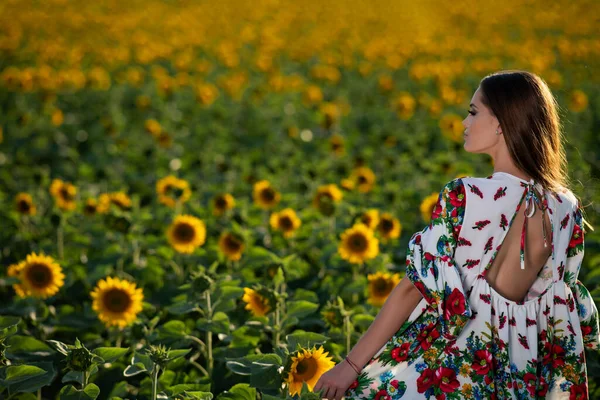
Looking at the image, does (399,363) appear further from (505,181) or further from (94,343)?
(94,343)

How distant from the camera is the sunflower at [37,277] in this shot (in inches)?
103

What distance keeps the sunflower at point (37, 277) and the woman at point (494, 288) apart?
1.31 meters

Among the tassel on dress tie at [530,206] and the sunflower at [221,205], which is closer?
the tassel on dress tie at [530,206]

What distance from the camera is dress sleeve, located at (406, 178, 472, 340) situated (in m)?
1.62

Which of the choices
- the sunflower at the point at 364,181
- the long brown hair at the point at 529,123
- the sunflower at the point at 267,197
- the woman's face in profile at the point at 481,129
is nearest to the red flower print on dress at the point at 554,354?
the long brown hair at the point at 529,123

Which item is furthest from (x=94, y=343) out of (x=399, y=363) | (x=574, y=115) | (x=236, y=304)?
(x=574, y=115)

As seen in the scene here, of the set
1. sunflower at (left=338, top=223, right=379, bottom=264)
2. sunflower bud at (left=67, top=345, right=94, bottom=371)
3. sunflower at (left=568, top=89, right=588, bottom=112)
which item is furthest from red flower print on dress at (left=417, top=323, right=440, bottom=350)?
sunflower at (left=568, top=89, right=588, bottom=112)

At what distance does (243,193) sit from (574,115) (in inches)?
101

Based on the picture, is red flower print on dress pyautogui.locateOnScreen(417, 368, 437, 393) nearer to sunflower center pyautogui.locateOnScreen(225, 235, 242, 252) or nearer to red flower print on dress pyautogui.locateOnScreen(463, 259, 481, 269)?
red flower print on dress pyautogui.locateOnScreen(463, 259, 481, 269)

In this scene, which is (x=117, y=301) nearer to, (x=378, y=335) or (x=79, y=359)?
(x=79, y=359)

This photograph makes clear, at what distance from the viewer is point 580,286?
5.84 ft

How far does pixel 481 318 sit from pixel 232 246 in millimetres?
1526

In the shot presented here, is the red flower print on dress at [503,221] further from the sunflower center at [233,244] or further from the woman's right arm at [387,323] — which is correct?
the sunflower center at [233,244]

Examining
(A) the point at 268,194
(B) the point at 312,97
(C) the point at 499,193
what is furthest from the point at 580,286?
(B) the point at 312,97
